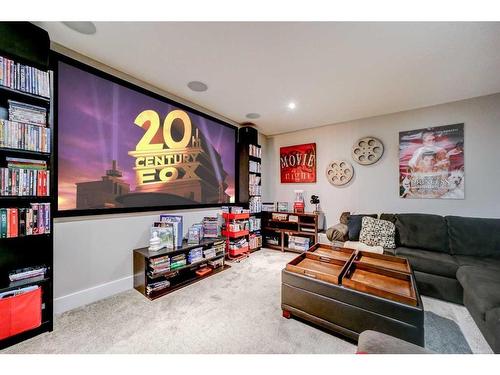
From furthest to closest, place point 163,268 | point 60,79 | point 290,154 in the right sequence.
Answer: point 290,154
point 163,268
point 60,79

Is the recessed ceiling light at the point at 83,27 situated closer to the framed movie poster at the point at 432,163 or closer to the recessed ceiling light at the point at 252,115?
the recessed ceiling light at the point at 252,115

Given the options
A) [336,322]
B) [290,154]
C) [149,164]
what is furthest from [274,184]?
[336,322]

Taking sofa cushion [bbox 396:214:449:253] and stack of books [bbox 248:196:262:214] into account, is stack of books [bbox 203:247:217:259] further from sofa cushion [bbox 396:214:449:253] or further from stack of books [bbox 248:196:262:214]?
sofa cushion [bbox 396:214:449:253]

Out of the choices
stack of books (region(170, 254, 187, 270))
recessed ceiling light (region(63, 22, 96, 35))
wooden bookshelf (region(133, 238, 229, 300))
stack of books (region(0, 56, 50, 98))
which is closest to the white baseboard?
wooden bookshelf (region(133, 238, 229, 300))

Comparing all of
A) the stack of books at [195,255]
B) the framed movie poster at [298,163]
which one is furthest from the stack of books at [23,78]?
the framed movie poster at [298,163]

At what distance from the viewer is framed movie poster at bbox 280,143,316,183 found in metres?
4.03

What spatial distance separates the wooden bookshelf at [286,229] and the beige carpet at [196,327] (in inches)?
63.1

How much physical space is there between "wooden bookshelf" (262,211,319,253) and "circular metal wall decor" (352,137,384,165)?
1.31 metres

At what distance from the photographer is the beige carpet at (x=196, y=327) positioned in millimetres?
1398

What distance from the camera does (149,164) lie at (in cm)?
249

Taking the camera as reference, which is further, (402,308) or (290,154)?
(290,154)
